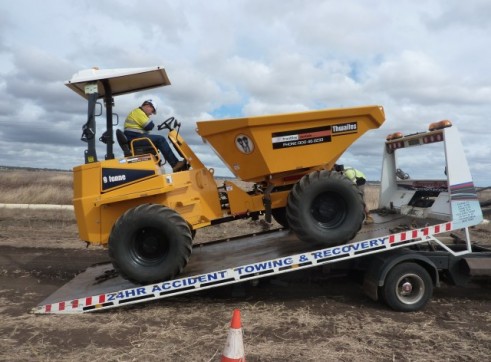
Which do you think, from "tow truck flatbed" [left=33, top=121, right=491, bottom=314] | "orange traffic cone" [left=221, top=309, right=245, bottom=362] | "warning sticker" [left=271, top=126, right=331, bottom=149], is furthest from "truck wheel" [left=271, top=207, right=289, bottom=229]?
"orange traffic cone" [left=221, top=309, right=245, bottom=362]

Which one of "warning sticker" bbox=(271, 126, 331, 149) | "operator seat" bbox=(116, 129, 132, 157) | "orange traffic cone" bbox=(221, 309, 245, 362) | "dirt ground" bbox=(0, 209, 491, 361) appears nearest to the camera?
"orange traffic cone" bbox=(221, 309, 245, 362)

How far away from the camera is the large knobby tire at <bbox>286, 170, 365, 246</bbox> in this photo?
5.79m

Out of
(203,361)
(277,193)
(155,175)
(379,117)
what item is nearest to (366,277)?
(277,193)

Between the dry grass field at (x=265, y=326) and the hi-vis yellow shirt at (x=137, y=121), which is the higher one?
the hi-vis yellow shirt at (x=137, y=121)

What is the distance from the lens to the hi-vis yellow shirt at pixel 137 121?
21.1ft

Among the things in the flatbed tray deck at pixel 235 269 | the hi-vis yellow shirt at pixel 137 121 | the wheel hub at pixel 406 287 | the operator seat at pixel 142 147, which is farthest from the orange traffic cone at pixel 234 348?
the hi-vis yellow shirt at pixel 137 121

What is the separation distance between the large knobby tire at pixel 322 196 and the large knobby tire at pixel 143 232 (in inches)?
55.2

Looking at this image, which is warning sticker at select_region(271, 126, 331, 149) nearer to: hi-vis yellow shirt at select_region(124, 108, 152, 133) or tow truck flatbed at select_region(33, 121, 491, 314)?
tow truck flatbed at select_region(33, 121, 491, 314)

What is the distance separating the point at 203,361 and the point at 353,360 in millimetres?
1411

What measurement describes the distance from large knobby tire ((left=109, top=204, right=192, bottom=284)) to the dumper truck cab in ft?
0.04

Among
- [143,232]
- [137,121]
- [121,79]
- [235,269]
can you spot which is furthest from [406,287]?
[121,79]

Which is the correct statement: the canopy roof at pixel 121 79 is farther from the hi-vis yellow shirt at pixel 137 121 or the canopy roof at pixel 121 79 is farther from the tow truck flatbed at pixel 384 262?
the tow truck flatbed at pixel 384 262

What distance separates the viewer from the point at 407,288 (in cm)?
584

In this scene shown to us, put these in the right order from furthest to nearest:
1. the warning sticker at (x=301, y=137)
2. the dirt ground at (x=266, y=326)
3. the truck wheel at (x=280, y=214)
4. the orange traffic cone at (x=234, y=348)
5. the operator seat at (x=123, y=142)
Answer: the truck wheel at (x=280, y=214)
the operator seat at (x=123, y=142)
the warning sticker at (x=301, y=137)
the dirt ground at (x=266, y=326)
the orange traffic cone at (x=234, y=348)
